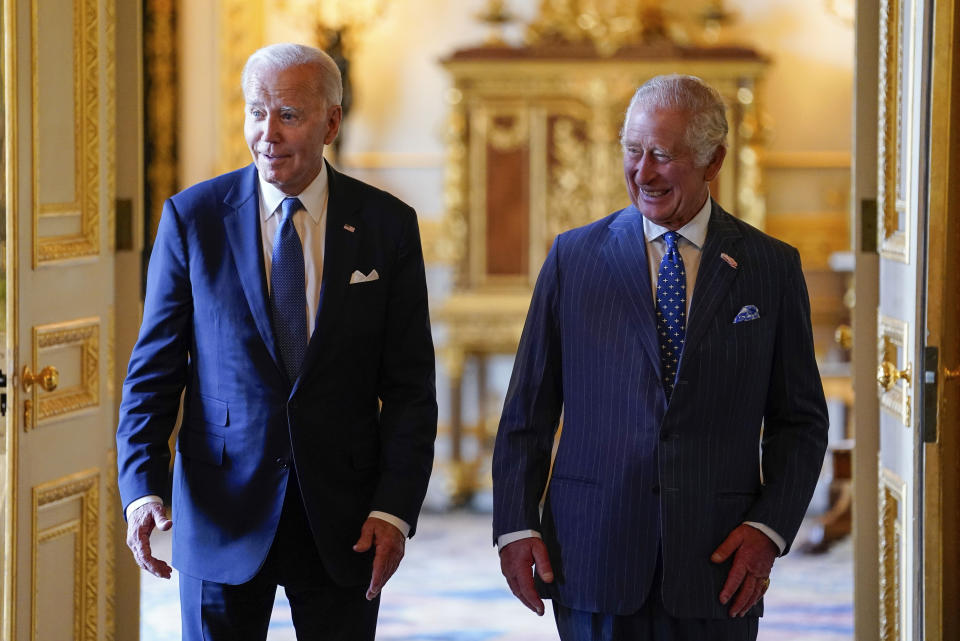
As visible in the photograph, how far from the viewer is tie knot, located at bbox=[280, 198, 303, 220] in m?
2.29

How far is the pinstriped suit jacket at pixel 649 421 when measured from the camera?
210 cm

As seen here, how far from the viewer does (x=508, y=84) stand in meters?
6.72

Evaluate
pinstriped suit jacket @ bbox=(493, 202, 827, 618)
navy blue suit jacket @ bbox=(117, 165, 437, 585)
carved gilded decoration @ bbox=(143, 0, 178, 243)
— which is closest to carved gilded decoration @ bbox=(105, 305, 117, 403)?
navy blue suit jacket @ bbox=(117, 165, 437, 585)

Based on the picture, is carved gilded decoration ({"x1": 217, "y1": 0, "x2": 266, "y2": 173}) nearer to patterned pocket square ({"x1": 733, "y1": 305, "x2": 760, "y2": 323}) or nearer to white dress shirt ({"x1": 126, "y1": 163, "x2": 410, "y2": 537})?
white dress shirt ({"x1": 126, "y1": 163, "x2": 410, "y2": 537})

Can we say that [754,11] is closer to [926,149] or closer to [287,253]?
[926,149]

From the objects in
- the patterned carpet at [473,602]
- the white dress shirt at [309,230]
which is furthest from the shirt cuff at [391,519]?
the patterned carpet at [473,602]

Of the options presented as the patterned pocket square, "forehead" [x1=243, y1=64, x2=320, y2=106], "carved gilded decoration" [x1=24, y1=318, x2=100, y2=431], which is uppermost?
"forehead" [x1=243, y1=64, x2=320, y2=106]

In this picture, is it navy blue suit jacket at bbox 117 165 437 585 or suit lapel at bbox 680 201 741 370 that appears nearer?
suit lapel at bbox 680 201 741 370

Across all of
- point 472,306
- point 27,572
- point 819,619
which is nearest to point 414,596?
point 819,619

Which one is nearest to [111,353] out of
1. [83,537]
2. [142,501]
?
[83,537]

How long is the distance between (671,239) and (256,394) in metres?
0.74

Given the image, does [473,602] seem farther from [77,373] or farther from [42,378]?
[42,378]

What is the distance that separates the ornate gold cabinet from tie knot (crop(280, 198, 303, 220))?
14.2 ft

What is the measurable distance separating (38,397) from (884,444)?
1.91m
